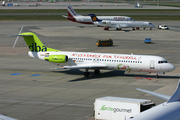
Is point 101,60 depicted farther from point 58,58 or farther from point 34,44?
point 34,44

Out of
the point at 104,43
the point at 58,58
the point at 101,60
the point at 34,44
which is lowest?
the point at 101,60

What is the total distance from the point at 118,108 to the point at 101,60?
2065 centimetres

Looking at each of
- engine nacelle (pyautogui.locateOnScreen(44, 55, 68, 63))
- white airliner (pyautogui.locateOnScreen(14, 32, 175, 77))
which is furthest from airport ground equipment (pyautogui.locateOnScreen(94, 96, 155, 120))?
engine nacelle (pyautogui.locateOnScreen(44, 55, 68, 63))

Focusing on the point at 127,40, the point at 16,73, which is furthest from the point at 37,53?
the point at 127,40

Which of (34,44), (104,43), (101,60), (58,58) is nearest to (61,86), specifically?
(58,58)

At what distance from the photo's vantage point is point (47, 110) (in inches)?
1151

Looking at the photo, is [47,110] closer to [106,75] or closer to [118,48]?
[106,75]

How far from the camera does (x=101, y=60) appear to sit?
143 feet

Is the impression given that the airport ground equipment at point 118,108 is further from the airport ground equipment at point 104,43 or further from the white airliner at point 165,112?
the airport ground equipment at point 104,43

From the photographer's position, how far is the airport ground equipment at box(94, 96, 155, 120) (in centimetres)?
2292

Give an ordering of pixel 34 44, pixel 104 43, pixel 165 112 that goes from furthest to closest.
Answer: pixel 104 43 < pixel 34 44 < pixel 165 112

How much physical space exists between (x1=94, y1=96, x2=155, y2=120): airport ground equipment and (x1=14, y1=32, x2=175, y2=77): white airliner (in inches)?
715

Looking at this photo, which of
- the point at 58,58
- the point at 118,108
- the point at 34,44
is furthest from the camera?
the point at 34,44

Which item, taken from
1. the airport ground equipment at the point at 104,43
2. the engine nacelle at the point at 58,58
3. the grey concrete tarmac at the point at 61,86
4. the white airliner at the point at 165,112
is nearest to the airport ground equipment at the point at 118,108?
the white airliner at the point at 165,112
